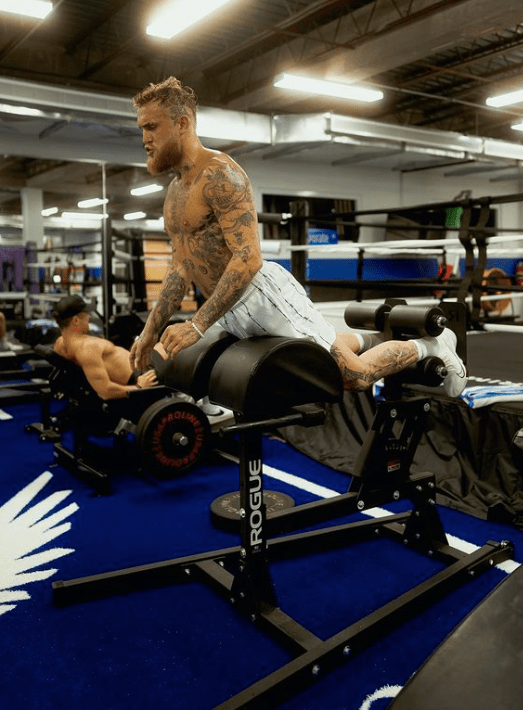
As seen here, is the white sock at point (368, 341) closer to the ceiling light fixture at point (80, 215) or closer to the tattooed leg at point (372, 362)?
the tattooed leg at point (372, 362)

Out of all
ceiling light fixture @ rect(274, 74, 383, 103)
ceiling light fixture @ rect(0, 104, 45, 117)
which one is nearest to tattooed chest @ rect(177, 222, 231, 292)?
ceiling light fixture @ rect(274, 74, 383, 103)

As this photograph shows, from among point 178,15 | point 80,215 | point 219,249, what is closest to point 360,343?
point 219,249

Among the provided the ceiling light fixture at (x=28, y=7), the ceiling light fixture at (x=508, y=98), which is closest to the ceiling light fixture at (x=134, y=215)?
the ceiling light fixture at (x=508, y=98)

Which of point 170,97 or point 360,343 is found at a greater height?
point 170,97

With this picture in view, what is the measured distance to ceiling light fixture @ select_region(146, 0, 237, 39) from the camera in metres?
4.87

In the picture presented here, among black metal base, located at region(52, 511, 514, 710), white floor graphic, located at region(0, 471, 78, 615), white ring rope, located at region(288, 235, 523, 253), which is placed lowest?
white floor graphic, located at region(0, 471, 78, 615)

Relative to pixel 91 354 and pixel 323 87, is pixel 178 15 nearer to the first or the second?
pixel 323 87

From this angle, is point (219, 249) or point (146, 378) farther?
point (146, 378)

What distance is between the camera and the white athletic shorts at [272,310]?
1944mm

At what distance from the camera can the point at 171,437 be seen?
10.6ft

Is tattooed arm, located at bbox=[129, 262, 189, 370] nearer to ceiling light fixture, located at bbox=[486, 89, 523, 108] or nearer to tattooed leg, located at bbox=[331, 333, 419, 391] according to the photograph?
tattooed leg, located at bbox=[331, 333, 419, 391]

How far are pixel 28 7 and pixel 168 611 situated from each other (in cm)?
494

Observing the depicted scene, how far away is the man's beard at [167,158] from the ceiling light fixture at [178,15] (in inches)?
141

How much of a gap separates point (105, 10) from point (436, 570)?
266 inches
